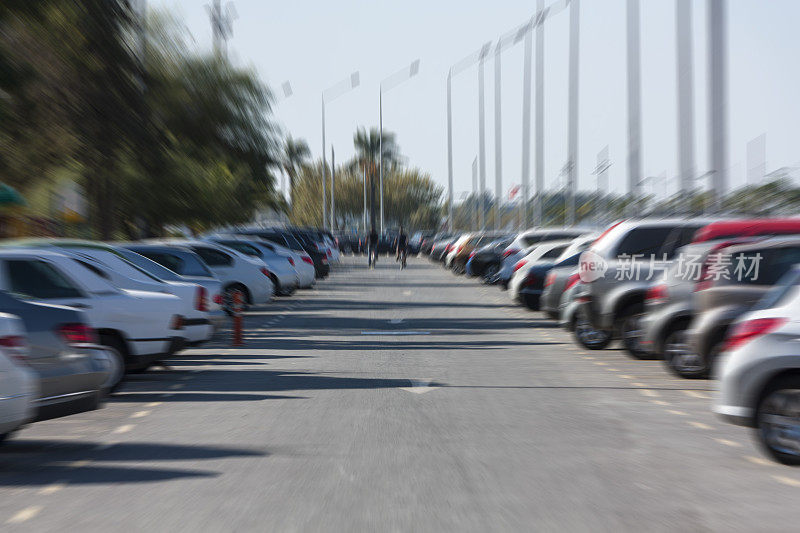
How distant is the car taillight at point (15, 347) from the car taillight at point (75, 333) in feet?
2.85

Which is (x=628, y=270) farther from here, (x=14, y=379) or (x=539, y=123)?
(x=539, y=123)

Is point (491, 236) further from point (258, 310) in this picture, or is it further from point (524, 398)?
point (524, 398)

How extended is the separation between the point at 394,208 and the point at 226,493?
449ft

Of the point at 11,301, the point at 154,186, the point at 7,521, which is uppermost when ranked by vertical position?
the point at 154,186

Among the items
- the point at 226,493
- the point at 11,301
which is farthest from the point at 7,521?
the point at 11,301

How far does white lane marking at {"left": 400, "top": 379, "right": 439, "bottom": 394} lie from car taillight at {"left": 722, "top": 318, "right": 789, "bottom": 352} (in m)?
4.73

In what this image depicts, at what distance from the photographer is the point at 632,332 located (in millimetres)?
16953

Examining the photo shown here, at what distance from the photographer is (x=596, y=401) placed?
12.4m

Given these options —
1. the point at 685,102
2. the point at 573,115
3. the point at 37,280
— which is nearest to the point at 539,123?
the point at 573,115

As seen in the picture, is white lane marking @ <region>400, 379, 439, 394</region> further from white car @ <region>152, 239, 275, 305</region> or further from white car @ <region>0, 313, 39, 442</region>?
white car @ <region>152, 239, 275, 305</region>

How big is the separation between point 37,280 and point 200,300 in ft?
10.3

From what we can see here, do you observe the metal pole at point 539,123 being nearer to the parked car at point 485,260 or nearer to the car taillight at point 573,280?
the parked car at point 485,260

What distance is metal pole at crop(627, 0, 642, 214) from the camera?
3275cm

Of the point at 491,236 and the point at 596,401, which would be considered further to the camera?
the point at 491,236
